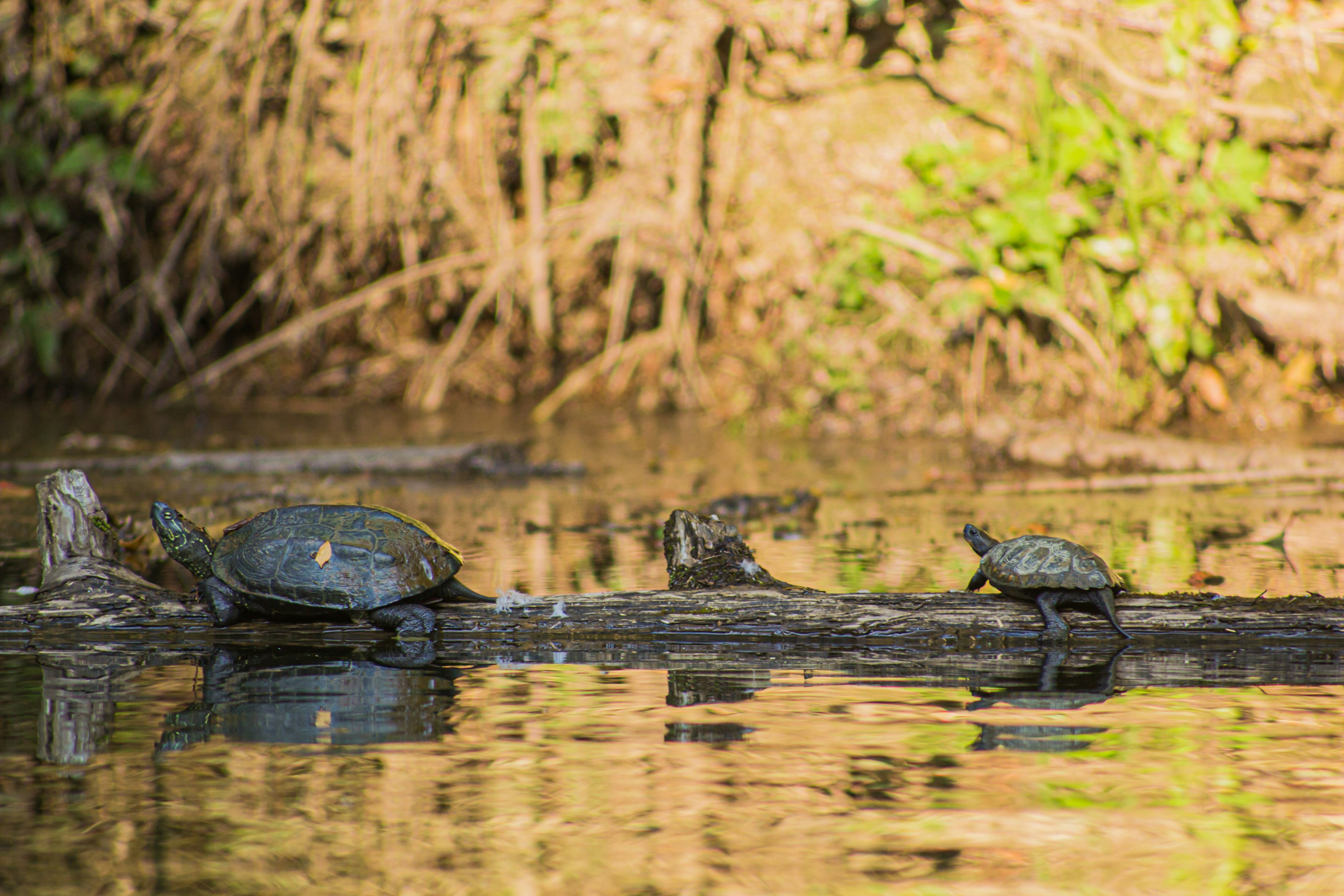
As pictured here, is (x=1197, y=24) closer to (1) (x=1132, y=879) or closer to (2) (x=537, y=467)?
(2) (x=537, y=467)

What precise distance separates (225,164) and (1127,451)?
7328 mm

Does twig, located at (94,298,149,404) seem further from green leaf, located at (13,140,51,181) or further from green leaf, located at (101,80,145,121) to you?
green leaf, located at (101,80,145,121)

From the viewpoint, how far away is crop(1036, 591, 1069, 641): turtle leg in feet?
12.2

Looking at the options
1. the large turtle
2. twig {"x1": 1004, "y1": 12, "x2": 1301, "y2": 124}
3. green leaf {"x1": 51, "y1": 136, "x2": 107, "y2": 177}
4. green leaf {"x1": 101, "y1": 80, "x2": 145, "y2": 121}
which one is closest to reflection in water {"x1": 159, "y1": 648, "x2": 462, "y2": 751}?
the large turtle

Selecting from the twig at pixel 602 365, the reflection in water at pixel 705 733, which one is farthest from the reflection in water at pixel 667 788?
the twig at pixel 602 365

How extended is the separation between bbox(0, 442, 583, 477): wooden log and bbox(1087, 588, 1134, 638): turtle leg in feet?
16.1

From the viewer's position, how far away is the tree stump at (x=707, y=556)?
4020 millimetres

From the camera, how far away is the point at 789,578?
486 centimetres

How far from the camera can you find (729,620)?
12.5ft

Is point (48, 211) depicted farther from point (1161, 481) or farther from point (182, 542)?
point (1161, 481)

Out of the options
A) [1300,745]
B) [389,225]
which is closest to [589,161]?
[389,225]

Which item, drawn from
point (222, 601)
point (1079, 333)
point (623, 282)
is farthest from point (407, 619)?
point (623, 282)

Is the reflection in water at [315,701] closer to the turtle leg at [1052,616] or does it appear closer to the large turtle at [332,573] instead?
the large turtle at [332,573]

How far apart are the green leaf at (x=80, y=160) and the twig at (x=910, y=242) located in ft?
22.5
